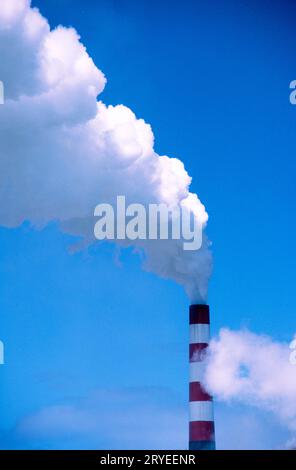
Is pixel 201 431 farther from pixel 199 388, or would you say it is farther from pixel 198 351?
pixel 198 351

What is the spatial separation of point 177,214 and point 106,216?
36.0 inches

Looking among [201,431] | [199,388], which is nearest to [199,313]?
[199,388]

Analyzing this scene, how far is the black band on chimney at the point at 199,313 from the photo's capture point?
1035cm

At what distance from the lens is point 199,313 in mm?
10602

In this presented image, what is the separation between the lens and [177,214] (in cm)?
870

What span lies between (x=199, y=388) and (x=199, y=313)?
3.37 feet

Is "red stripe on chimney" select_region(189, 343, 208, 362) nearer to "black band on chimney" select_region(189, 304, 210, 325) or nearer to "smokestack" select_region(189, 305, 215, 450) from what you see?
"smokestack" select_region(189, 305, 215, 450)

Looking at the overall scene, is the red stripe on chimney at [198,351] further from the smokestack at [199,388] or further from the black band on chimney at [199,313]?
the black band on chimney at [199,313]

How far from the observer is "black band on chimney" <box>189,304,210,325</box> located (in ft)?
34.0
